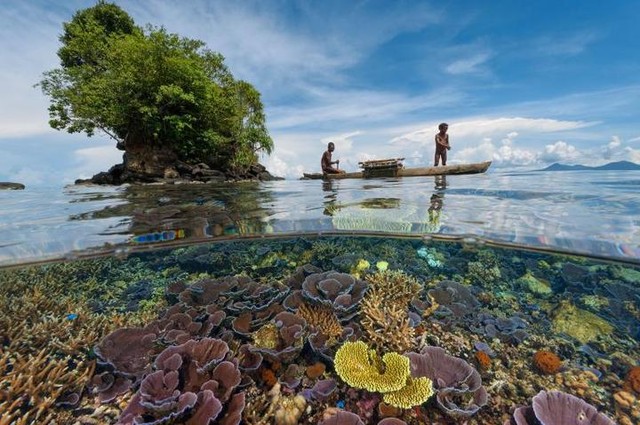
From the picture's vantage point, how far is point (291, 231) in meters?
8.59

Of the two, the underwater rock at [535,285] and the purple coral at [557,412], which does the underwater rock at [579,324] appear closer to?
the underwater rock at [535,285]

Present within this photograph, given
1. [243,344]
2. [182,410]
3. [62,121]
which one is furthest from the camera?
[62,121]

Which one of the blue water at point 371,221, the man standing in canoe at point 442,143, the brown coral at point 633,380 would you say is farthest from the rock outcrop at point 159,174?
the brown coral at point 633,380

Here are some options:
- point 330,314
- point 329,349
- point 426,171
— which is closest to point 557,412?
point 329,349

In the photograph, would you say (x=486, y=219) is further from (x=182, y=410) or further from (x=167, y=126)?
(x=167, y=126)

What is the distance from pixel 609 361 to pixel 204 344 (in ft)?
23.5

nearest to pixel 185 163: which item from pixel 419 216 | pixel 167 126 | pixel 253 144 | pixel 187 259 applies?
pixel 167 126

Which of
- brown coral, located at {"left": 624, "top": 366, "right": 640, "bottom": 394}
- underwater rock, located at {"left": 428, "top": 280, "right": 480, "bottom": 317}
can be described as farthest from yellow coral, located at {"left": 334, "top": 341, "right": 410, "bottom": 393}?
brown coral, located at {"left": 624, "top": 366, "right": 640, "bottom": 394}

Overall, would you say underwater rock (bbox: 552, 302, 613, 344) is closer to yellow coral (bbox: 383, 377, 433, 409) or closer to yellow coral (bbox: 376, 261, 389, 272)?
yellow coral (bbox: 376, 261, 389, 272)

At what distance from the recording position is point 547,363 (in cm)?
483

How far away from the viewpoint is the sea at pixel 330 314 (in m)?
3.79

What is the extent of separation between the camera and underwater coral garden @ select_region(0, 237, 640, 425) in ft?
12.1

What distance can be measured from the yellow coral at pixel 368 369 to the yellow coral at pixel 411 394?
11cm

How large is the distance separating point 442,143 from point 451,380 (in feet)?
47.9
